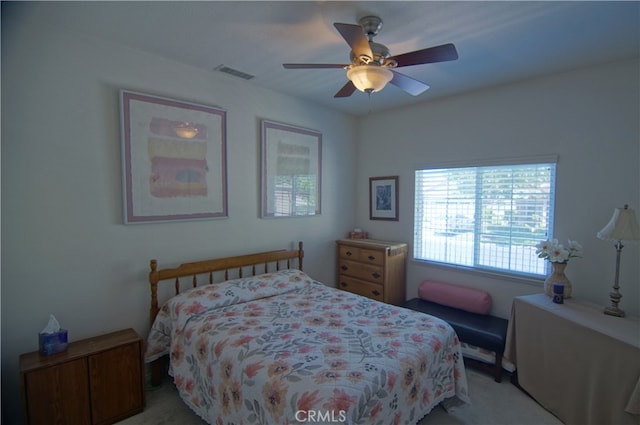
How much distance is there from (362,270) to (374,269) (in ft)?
0.61

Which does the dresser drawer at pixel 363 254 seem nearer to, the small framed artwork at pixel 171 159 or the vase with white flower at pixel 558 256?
the vase with white flower at pixel 558 256

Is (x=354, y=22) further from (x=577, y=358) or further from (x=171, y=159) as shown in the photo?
(x=577, y=358)

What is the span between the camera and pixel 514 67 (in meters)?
2.65

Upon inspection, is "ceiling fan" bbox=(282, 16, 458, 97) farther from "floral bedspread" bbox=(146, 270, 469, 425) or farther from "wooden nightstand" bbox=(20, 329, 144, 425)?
"wooden nightstand" bbox=(20, 329, 144, 425)

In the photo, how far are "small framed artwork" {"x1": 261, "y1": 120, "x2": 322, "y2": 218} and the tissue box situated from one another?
6.08 feet

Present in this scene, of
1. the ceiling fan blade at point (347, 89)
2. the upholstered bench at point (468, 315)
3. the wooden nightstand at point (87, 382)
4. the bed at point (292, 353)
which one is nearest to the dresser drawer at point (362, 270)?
the upholstered bench at point (468, 315)

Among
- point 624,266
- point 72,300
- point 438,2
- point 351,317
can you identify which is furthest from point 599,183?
point 72,300

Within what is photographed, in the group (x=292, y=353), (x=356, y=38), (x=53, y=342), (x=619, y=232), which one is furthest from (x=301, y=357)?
(x=619, y=232)

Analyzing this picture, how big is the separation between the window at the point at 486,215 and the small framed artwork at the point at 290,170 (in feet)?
4.24

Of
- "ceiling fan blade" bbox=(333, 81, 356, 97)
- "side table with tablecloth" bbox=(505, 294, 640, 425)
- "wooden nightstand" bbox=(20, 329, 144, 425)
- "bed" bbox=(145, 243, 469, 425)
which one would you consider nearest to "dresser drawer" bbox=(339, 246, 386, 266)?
"bed" bbox=(145, 243, 469, 425)

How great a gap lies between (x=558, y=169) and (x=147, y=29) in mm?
3539

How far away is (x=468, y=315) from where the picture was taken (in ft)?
10.1

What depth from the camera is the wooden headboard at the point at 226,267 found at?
2512mm

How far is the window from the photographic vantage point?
292cm
